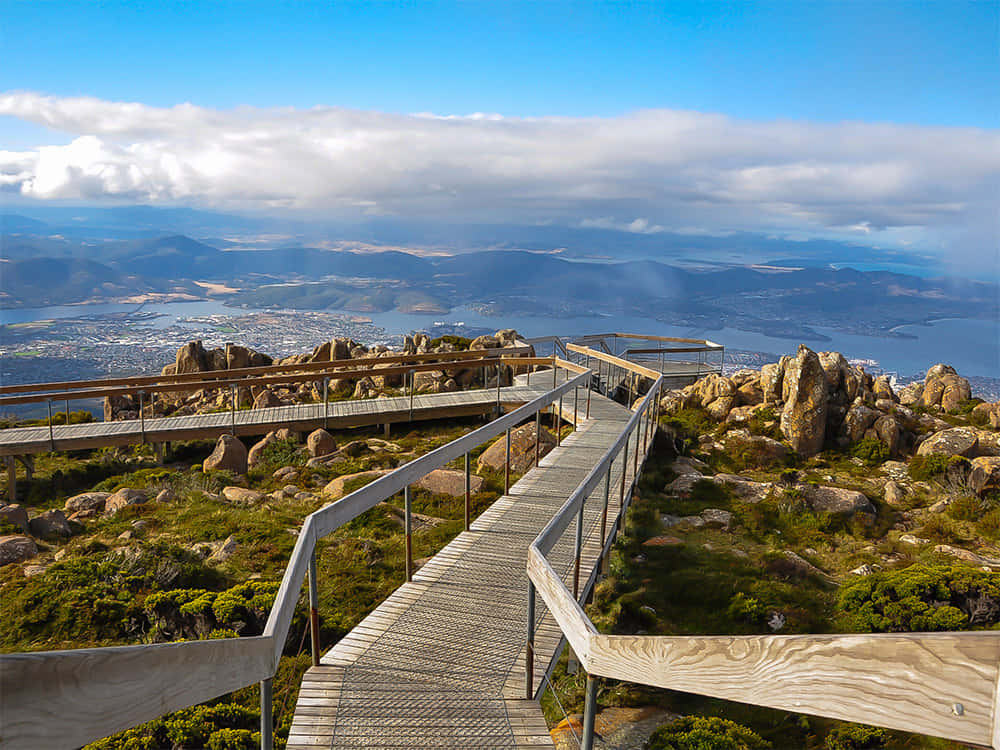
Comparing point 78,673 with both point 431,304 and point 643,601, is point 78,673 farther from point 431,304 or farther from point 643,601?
point 431,304

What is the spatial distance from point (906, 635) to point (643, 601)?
761cm

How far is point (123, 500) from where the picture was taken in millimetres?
11820

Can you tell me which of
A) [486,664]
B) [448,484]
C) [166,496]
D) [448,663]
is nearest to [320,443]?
[166,496]

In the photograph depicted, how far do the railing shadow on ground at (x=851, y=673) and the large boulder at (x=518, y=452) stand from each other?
1076 centimetres

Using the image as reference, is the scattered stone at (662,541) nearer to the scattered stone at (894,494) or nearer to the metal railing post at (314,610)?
the scattered stone at (894,494)

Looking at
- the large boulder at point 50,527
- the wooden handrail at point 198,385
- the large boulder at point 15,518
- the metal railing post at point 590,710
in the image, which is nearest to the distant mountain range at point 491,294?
the wooden handrail at point 198,385

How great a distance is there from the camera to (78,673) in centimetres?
166

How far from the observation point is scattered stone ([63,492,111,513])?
11922 millimetres

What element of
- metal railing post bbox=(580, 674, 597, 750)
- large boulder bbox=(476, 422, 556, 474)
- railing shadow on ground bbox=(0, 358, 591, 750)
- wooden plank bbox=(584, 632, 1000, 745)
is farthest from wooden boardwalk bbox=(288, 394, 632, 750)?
large boulder bbox=(476, 422, 556, 474)

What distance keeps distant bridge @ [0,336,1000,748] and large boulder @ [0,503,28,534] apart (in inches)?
303

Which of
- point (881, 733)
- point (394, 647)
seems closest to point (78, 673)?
point (394, 647)

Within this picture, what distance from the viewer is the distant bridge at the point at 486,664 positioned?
1.67 m

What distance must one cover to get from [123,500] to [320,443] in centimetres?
462

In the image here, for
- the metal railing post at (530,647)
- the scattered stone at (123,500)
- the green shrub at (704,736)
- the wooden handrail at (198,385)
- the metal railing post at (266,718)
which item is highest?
the metal railing post at (266,718)
